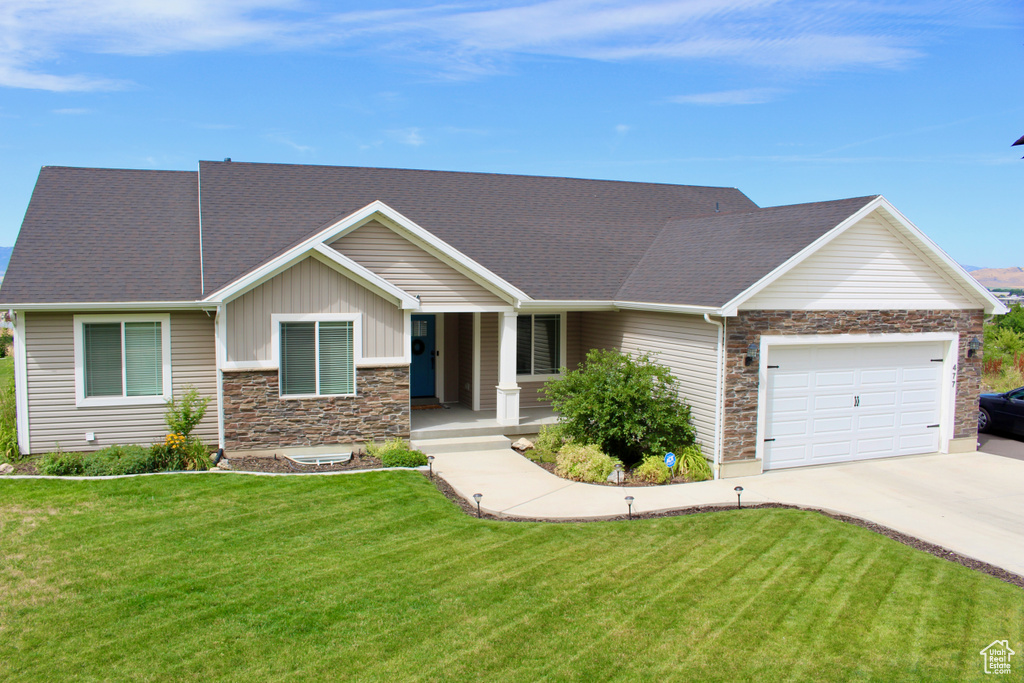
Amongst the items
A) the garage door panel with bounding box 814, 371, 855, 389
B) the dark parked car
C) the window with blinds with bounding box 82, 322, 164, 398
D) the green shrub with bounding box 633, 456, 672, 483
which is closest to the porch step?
the green shrub with bounding box 633, 456, 672, 483

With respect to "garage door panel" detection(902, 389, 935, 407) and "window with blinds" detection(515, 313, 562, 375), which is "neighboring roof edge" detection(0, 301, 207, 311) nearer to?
"window with blinds" detection(515, 313, 562, 375)

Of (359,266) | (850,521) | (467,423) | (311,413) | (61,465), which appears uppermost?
(359,266)

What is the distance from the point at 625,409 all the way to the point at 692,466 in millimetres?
1444

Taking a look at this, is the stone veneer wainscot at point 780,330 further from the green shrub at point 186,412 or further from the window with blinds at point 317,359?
the green shrub at point 186,412

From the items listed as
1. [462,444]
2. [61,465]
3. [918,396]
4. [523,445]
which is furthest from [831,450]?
[61,465]

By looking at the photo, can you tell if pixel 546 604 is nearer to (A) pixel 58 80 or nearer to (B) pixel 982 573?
(B) pixel 982 573

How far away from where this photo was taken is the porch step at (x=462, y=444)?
13016 mm

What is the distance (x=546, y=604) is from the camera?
22.8 feet

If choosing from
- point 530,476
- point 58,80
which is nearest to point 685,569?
point 530,476

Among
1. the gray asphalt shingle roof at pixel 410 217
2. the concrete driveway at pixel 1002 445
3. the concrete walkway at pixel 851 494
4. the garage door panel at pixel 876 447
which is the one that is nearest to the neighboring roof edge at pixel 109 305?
the gray asphalt shingle roof at pixel 410 217

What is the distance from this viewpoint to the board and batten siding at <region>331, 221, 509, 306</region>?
12.9 metres

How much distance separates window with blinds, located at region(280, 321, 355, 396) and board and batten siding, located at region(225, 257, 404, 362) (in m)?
0.27

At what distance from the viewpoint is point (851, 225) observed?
12188 millimetres

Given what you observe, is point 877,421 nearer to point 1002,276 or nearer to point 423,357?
point 423,357
